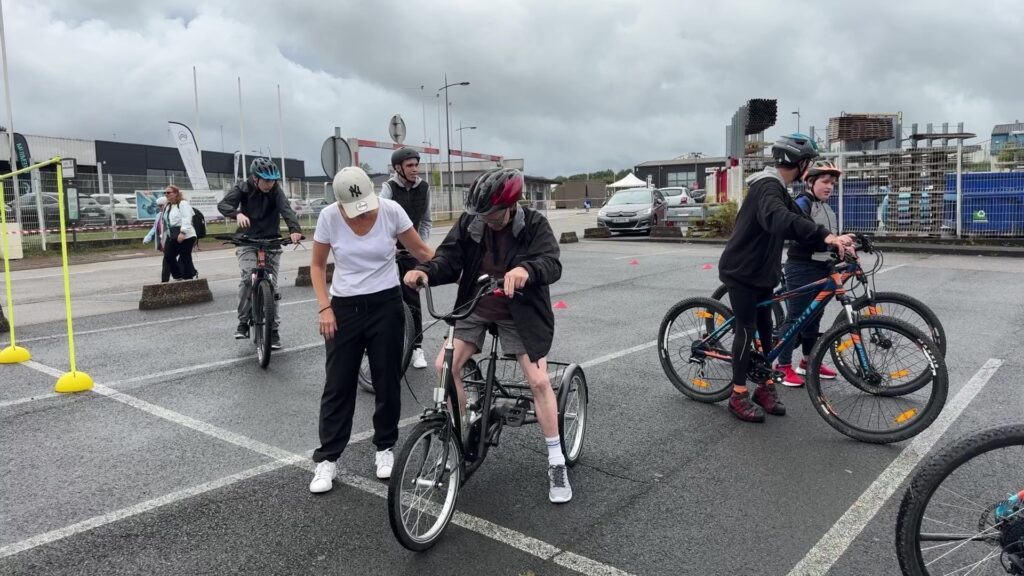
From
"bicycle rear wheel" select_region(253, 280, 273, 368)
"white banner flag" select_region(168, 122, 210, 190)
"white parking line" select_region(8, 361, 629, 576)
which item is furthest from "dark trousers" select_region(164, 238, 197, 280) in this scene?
"white banner flag" select_region(168, 122, 210, 190)

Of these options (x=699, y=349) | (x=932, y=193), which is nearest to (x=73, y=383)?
(x=699, y=349)

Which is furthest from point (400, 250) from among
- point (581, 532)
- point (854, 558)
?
point (854, 558)

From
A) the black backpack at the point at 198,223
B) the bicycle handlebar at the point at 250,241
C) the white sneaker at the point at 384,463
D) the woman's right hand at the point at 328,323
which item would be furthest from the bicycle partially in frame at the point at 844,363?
the black backpack at the point at 198,223

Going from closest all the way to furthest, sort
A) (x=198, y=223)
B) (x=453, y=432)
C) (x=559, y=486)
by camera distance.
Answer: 1. (x=453, y=432)
2. (x=559, y=486)
3. (x=198, y=223)

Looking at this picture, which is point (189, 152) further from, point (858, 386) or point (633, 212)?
point (858, 386)

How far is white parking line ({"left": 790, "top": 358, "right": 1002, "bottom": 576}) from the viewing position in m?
3.14

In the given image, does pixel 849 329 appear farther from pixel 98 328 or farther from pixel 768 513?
pixel 98 328

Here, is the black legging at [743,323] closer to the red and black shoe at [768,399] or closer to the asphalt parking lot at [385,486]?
the red and black shoe at [768,399]

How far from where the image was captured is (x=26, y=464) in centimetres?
436

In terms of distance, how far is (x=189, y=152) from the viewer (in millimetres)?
30750

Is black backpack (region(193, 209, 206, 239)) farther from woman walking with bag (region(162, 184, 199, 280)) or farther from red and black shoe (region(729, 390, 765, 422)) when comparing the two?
red and black shoe (region(729, 390, 765, 422))

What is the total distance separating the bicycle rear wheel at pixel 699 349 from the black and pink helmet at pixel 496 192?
8.32ft

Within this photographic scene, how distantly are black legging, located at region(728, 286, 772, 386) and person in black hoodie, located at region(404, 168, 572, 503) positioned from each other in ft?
5.87

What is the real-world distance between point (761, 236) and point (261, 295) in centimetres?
458
